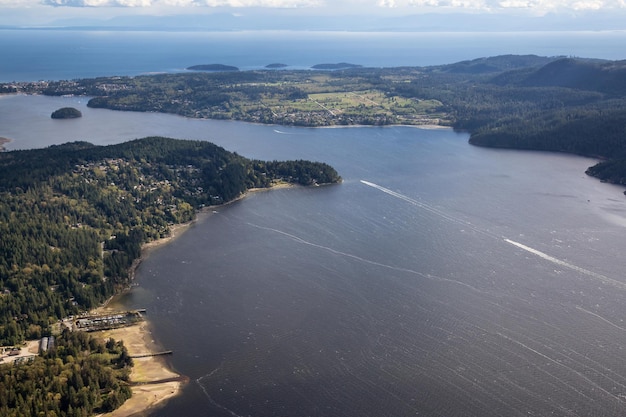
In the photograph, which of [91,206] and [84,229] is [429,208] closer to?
[84,229]

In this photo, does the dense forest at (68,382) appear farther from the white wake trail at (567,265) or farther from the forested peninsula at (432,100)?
A: the forested peninsula at (432,100)

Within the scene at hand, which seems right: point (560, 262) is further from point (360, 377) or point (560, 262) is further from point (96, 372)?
point (96, 372)

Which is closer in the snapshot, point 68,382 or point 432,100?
point 68,382

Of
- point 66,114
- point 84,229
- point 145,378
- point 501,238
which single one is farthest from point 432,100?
point 145,378

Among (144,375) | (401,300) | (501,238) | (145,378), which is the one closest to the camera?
(145,378)

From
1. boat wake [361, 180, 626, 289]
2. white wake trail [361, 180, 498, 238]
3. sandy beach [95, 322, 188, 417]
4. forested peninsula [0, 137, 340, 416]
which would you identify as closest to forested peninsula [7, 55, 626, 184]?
white wake trail [361, 180, 498, 238]

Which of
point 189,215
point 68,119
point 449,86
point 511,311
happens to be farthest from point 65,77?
point 511,311

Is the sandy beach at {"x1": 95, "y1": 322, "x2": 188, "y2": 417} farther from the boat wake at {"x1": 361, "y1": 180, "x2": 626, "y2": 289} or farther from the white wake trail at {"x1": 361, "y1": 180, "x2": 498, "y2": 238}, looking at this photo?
the white wake trail at {"x1": 361, "y1": 180, "x2": 498, "y2": 238}
